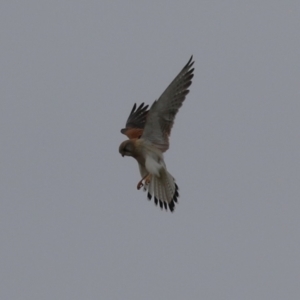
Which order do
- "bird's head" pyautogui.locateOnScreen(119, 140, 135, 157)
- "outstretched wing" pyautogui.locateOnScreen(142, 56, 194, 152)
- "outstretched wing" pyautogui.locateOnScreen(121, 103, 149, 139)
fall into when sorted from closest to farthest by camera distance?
"outstretched wing" pyautogui.locateOnScreen(142, 56, 194, 152) < "bird's head" pyautogui.locateOnScreen(119, 140, 135, 157) < "outstretched wing" pyautogui.locateOnScreen(121, 103, 149, 139)

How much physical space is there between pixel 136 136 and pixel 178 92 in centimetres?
163

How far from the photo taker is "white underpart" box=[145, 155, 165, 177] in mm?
12781

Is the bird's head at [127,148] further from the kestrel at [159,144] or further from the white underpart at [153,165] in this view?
the white underpart at [153,165]

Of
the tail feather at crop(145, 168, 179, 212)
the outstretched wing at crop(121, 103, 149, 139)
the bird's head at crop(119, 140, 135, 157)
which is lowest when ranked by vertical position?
the tail feather at crop(145, 168, 179, 212)

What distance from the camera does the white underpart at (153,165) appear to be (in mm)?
12781

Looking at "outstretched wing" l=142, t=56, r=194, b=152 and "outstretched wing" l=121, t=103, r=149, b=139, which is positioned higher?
"outstretched wing" l=121, t=103, r=149, b=139

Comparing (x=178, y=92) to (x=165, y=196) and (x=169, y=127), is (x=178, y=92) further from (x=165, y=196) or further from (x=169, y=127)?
(x=165, y=196)

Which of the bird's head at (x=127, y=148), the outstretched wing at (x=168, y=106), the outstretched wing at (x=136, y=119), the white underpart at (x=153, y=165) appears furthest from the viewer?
the outstretched wing at (x=136, y=119)

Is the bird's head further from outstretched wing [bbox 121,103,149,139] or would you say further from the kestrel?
outstretched wing [bbox 121,103,149,139]

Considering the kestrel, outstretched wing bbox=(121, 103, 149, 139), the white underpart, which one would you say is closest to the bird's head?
the kestrel

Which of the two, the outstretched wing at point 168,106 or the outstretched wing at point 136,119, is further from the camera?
the outstretched wing at point 136,119

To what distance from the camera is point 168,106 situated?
498 inches

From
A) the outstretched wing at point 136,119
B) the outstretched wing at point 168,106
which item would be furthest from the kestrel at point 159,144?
the outstretched wing at point 136,119

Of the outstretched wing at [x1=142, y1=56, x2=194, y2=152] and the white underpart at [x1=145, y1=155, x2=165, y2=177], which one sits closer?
the outstretched wing at [x1=142, y1=56, x2=194, y2=152]
